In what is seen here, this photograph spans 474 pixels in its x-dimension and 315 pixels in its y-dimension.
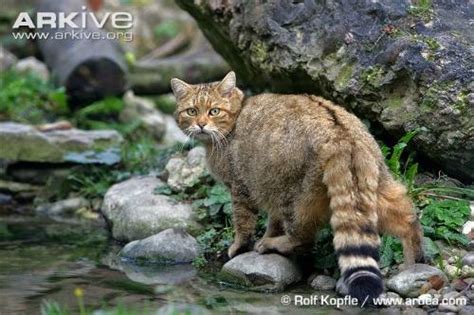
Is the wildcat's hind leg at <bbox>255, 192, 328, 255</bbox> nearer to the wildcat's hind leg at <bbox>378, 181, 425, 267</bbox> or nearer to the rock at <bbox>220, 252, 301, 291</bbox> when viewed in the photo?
the rock at <bbox>220, 252, 301, 291</bbox>

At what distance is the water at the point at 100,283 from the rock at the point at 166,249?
16 cm

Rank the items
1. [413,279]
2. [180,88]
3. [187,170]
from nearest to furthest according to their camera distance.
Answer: [413,279]
[180,88]
[187,170]

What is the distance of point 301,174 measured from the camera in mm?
6344

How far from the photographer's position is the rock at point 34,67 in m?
13.4

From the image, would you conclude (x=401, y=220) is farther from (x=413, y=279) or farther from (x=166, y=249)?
(x=166, y=249)

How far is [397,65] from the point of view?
7250mm

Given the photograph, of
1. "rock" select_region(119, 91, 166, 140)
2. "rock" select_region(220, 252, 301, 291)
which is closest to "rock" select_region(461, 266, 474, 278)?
"rock" select_region(220, 252, 301, 291)

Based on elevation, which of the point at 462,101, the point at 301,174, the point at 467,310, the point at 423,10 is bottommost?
the point at 467,310

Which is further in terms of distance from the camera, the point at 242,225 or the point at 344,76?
the point at 344,76

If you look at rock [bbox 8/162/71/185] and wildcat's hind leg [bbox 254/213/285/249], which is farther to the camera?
rock [bbox 8/162/71/185]

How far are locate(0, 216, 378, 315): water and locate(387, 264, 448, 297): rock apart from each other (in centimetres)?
52

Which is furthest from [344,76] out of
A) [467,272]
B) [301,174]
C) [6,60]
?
[6,60]

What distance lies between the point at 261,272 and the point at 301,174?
873 millimetres

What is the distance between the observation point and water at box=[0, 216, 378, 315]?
6.07m
